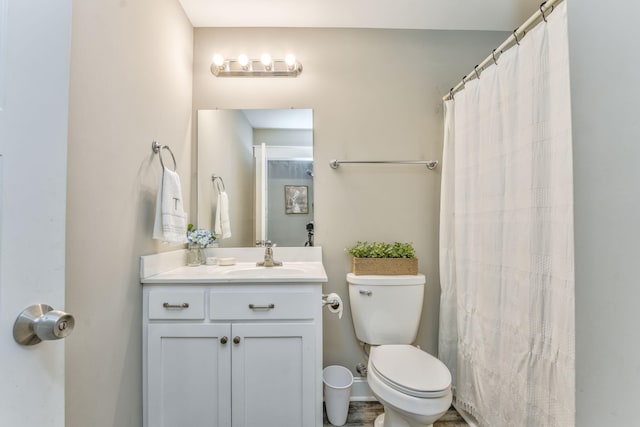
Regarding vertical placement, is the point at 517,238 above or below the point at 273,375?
above

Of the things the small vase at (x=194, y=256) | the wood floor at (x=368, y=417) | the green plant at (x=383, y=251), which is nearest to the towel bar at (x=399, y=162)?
the green plant at (x=383, y=251)

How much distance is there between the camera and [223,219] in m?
1.82

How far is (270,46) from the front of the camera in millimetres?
1826

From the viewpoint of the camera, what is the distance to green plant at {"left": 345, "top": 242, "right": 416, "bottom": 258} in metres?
1.67

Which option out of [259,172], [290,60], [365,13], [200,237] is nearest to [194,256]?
[200,237]

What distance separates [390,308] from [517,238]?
75 cm

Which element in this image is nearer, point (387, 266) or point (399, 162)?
point (387, 266)

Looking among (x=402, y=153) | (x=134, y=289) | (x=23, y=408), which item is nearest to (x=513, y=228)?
(x=402, y=153)

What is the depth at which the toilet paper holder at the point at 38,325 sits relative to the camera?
42cm

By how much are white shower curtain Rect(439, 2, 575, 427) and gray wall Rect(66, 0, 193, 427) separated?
1630 millimetres

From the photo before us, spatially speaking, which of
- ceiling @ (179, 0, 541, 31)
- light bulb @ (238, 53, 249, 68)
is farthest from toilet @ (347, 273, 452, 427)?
ceiling @ (179, 0, 541, 31)

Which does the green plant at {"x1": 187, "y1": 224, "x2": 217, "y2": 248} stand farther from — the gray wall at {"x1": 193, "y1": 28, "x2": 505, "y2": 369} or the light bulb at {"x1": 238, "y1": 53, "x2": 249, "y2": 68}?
the light bulb at {"x1": 238, "y1": 53, "x2": 249, "y2": 68}

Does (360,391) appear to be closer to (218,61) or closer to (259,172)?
(259,172)

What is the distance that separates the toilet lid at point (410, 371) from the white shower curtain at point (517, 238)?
279mm
